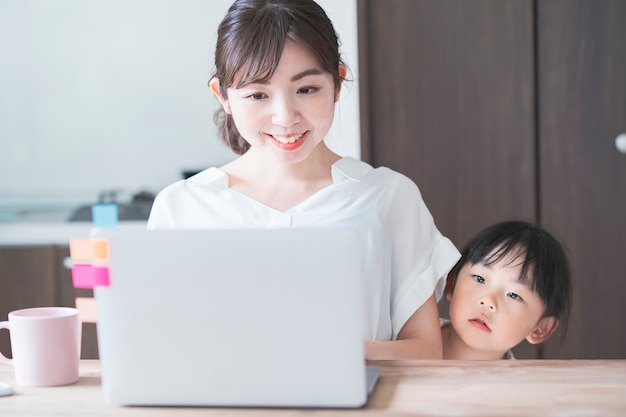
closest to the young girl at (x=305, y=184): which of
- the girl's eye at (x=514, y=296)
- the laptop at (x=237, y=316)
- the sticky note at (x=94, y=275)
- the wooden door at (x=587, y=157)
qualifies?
the girl's eye at (x=514, y=296)

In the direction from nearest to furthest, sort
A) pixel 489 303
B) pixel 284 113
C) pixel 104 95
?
pixel 284 113 → pixel 489 303 → pixel 104 95

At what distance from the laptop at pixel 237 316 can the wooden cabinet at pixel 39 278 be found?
2.13 meters

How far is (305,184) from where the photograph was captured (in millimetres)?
1687

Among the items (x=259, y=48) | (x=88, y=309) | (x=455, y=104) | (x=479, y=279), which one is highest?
(x=259, y=48)

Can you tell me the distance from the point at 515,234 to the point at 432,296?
22 centimetres

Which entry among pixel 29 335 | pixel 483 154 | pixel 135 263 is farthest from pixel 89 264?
pixel 483 154

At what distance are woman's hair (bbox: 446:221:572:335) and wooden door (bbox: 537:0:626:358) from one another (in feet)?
4.22

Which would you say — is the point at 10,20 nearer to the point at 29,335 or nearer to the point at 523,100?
the point at 523,100

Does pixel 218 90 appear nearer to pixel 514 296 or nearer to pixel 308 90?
pixel 308 90

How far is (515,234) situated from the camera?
5.59ft

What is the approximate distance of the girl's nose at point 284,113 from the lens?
149 centimetres

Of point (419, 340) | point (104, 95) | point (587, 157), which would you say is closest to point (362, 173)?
point (419, 340)

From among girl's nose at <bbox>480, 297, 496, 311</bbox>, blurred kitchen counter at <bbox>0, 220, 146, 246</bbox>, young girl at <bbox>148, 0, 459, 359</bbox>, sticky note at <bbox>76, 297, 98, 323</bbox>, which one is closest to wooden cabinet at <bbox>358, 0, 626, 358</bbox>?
blurred kitchen counter at <bbox>0, 220, 146, 246</bbox>

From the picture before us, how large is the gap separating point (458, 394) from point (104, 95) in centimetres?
276
